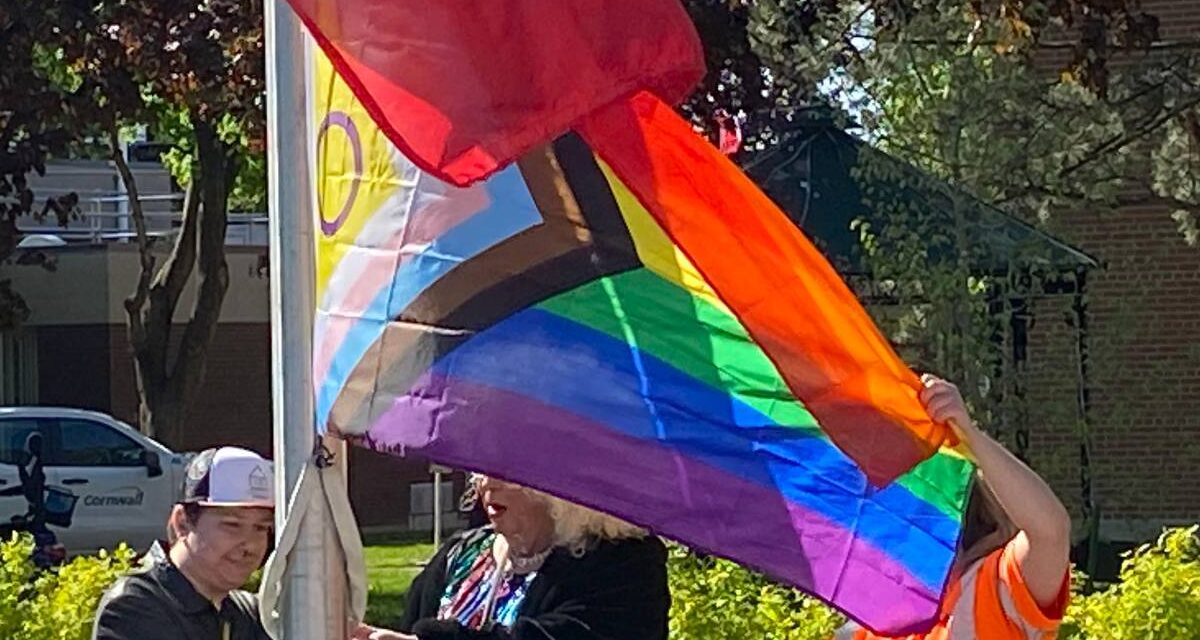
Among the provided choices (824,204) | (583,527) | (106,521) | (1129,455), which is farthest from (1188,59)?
(106,521)

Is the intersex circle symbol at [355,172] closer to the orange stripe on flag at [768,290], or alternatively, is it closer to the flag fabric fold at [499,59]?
the flag fabric fold at [499,59]

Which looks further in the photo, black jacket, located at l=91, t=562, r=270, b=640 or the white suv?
the white suv

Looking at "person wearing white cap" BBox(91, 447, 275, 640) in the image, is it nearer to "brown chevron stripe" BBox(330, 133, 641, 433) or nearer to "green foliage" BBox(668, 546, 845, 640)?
"brown chevron stripe" BBox(330, 133, 641, 433)

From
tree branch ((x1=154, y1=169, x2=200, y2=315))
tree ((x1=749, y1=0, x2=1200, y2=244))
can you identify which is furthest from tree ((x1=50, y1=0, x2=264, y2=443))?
tree branch ((x1=154, y1=169, x2=200, y2=315))

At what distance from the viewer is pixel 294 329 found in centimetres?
377

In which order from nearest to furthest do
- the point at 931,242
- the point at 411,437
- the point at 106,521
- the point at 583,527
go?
the point at 411,437 < the point at 583,527 < the point at 931,242 < the point at 106,521

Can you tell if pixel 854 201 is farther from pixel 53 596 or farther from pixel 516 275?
pixel 516 275

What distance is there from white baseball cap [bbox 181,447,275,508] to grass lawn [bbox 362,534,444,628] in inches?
348

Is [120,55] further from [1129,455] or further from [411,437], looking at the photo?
[411,437]

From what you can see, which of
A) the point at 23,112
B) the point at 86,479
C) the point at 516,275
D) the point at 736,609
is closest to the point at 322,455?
the point at 516,275

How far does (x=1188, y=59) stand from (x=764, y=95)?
2613 mm

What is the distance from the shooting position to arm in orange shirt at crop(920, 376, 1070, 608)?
3.84m

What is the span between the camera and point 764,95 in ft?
44.6

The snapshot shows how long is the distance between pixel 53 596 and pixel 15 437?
13451 mm
